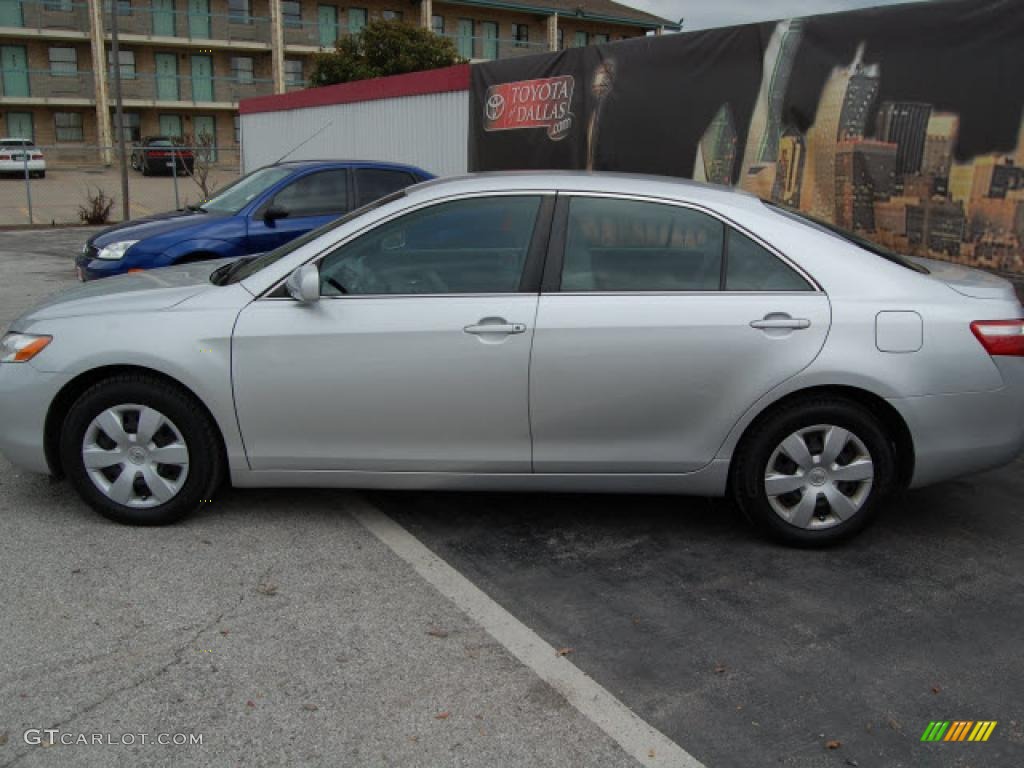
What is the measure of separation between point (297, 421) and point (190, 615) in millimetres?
984

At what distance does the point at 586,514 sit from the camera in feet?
15.4

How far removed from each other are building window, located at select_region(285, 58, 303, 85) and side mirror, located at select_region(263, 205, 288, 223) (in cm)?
4420

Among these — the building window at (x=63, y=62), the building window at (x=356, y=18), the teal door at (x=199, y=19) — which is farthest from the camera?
the building window at (x=356, y=18)

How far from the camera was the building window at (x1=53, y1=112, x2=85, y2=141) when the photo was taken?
1887 inches

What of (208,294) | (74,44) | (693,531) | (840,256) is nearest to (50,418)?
(208,294)

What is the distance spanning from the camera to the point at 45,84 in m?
46.2

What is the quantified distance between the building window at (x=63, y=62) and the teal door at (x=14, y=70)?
1181 mm

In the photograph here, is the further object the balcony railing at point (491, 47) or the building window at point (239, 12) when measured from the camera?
the balcony railing at point (491, 47)

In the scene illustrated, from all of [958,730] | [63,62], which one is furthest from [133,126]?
[958,730]

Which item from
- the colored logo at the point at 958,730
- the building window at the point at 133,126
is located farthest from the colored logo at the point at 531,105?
the building window at the point at 133,126

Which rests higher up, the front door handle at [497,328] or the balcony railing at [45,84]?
the balcony railing at [45,84]

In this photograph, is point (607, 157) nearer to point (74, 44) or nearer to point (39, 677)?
point (39, 677)

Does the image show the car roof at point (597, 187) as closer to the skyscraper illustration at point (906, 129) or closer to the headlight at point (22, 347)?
the headlight at point (22, 347)

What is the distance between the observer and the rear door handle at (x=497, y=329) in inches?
162
